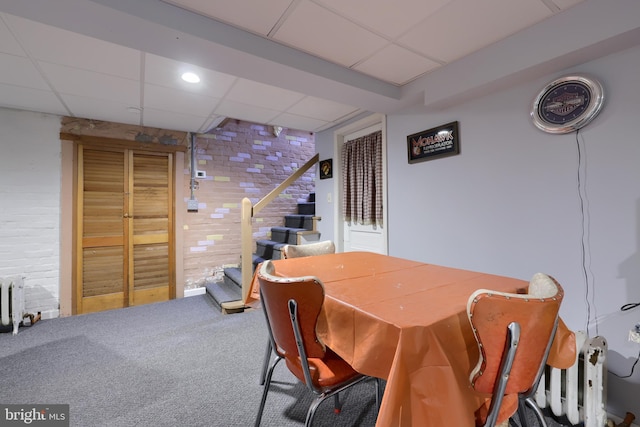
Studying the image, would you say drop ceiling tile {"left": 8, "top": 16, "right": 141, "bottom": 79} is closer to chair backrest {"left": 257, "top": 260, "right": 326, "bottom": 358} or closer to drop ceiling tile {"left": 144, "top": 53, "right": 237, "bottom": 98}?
drop ceiling tile {"left": 144, "top": 53, "right": 237, "bottom": 98}

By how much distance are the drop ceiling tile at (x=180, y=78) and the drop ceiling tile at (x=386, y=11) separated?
126cm

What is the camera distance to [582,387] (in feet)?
5.18

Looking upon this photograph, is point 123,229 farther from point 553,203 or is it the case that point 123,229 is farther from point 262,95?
point 553,203

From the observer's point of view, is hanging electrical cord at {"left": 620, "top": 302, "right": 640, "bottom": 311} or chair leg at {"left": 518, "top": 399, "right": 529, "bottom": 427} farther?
hanging electrical cord at {"left": 620, "top": 302, "right": 640, "bottom": 311}

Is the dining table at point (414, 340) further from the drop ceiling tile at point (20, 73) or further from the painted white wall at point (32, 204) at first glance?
the painted white wall at point (32, 204)

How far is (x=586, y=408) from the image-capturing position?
1.45 m

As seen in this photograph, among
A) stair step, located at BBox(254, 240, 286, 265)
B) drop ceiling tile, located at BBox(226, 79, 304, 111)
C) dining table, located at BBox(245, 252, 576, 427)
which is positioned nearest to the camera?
dining table, located at BBox(245, 252, 576, 427)

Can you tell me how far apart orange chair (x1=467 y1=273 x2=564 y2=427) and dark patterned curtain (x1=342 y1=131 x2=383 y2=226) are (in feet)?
7.59

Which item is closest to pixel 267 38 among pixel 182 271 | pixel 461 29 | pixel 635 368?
pixel 461 29

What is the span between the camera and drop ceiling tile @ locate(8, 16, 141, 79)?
1.80 meters

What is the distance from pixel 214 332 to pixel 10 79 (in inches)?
120

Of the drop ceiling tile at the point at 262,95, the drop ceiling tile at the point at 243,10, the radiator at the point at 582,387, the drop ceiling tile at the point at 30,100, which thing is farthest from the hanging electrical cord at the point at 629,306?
the drop ceiling tile at the point at 30,100

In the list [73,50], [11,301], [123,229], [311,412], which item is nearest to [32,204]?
[123,229]

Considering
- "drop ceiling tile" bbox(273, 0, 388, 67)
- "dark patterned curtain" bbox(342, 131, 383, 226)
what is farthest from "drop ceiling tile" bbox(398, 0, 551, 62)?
"dark patterned curtain" bbox(342, 131, 383, 226)
